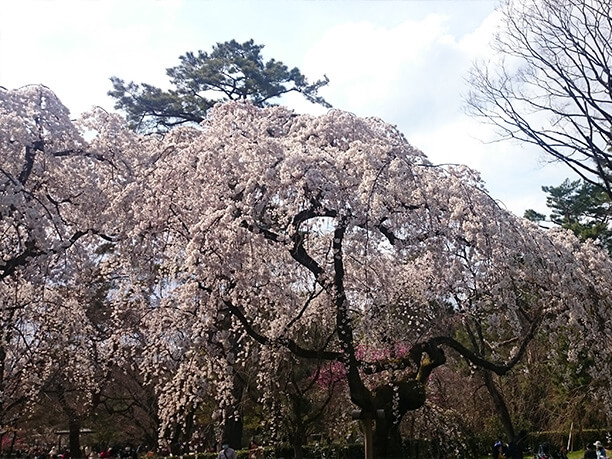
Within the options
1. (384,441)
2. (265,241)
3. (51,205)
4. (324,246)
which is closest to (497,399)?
(384,441)

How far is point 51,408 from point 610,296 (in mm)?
17172

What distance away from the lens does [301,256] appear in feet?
25.6

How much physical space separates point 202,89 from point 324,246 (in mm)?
8813

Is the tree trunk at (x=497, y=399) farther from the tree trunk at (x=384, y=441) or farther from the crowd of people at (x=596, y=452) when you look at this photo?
the tree trunk at (x=384, y=441)

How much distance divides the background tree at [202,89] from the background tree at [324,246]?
23.8 ft

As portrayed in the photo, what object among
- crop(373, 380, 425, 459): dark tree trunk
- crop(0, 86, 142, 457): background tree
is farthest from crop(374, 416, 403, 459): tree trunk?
crop(0, 86, 142, 457): background tree

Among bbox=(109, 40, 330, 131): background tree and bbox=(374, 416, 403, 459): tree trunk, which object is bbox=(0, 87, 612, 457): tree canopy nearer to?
bbox=(374, 416, 403, 459): tree trunk

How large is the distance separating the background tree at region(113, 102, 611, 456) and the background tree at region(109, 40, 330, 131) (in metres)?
7.26

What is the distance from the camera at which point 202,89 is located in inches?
640

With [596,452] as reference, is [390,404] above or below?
above

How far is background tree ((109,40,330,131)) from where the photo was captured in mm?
15891

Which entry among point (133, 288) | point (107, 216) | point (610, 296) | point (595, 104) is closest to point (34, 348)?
point (133, 288)

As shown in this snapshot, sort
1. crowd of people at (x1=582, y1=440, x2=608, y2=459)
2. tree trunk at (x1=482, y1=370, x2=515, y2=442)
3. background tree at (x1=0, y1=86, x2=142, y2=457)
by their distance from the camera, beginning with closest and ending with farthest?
background tree at (x1=0, y1=86, x2=142, y2=457) < crowd of people at (x1=582, y1=440, x2=608, y2=459) < tree trunk at (x1=482, y1=370, x2=515, y2=442)

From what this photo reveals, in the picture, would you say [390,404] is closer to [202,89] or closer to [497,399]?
[497,399]
